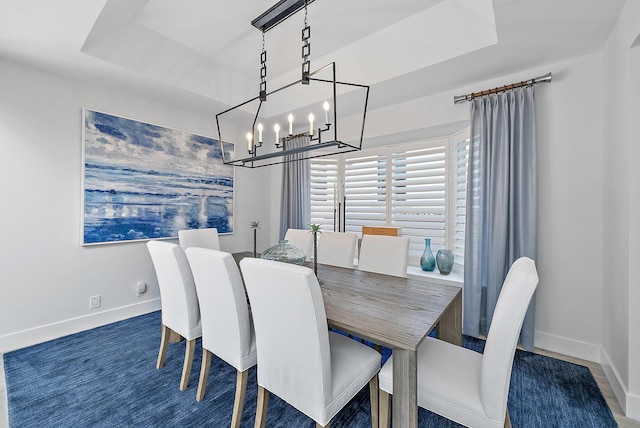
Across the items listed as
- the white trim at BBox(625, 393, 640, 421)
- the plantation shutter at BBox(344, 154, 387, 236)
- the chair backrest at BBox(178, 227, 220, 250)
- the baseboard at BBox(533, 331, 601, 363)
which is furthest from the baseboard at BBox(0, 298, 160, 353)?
the white trim at BBox(625, 393, 640, 421)

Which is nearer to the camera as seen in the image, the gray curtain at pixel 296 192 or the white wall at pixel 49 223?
the white wall at pixel 49 223

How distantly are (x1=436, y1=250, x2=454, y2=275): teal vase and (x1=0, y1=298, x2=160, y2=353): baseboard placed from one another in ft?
10.8

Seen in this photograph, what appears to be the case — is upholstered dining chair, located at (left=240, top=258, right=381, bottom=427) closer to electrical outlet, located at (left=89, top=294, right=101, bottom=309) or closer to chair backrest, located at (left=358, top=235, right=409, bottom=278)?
chair backrest, located at (left=358, top=235, right=409, bottom=278)

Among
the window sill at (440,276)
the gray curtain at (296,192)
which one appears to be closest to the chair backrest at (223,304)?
the window sill at (440,276)

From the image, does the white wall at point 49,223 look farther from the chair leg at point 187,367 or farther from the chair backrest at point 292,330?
the chair backrest at point 292,330

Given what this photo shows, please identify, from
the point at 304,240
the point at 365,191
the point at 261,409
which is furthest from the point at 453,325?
the point at 365,191

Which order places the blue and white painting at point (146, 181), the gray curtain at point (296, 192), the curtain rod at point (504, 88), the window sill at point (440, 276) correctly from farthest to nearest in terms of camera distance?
1. the gray curtain at point (296, 192)
2. the window sill at point (440, 276)
3. the blue and white painting at point (146, 181)
4. the curtain rod at point (504, 88)

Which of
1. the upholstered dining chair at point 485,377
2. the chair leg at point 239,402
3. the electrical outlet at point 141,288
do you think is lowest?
the chair leg at point 239,402

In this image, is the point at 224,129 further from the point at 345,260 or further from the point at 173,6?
the point at 345,260

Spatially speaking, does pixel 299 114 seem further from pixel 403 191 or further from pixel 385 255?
pixel 385 255

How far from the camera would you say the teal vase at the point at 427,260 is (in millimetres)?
3084

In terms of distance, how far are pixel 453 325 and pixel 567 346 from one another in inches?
51.6

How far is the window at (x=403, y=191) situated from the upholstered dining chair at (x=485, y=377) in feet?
6.28

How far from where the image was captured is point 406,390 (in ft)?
3.61
